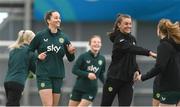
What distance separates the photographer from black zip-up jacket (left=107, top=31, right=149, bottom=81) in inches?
365

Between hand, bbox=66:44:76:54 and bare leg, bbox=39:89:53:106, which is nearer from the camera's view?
bare leg, bbox=39:89:53:106

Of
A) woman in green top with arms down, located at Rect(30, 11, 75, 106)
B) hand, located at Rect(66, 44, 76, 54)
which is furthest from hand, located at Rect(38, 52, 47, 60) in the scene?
hand, located at Rect(66, 44, 76, 54)

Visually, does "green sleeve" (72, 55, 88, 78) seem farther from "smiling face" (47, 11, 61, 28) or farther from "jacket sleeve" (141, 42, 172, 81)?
"jacket sleeve" (141, 42, 172, 81)

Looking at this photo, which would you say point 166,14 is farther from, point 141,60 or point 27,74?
point 27,74

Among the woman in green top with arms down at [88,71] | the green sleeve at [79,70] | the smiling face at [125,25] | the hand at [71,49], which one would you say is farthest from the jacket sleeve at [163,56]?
the woman in green top with arms down at [88,71]

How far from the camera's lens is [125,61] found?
9.37m

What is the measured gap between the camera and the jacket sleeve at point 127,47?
9.24 metres

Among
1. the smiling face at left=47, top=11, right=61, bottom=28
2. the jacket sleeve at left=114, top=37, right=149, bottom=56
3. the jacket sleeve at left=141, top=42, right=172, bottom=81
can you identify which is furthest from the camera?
the smiling face at left=47, top=11, right=61, bottom=28

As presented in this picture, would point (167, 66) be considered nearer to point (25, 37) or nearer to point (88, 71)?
point (25, 37)

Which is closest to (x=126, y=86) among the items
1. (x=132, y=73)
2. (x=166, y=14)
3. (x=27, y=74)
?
(x=132, y=73)

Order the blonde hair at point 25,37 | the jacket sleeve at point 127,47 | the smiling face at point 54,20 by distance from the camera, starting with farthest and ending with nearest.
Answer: the blonde hair at point 25,37, the smiling face at point 54,20, the jacket sleeve at point 127,47

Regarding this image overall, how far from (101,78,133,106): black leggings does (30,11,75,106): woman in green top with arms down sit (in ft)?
2.34

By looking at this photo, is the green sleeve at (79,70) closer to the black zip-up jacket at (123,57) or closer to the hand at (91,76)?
the hand at (91,76)

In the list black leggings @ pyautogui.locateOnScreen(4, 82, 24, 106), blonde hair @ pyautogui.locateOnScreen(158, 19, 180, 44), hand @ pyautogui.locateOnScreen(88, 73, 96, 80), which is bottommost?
black leggings @ pyautogui.locateOnScreen(4, 82, 24, 106)
